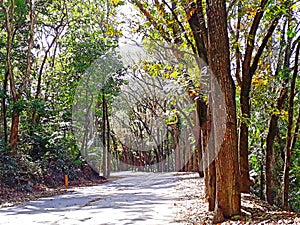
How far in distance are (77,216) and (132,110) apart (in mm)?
28944

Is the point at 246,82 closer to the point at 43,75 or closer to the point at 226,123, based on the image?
the point at 226,123

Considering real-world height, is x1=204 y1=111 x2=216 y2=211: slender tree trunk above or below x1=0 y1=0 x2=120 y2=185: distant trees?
below

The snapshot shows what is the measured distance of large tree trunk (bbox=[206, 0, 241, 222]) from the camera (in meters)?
6.00

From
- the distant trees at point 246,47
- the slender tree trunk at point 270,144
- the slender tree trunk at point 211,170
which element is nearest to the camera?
the slender tree trunk at point 211,170

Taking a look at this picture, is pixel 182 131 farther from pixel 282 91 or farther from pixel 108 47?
pixel 282 91

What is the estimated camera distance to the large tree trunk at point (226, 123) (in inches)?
236

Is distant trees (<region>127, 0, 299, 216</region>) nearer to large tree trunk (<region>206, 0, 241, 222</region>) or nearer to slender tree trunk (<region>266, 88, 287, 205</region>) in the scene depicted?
slender tree trunk (<region>266, 88, 287, 205</region>)

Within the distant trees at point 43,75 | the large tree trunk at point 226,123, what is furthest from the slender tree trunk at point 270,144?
the distant trees at point 43,75

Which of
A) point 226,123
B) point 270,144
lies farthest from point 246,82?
point 226,123

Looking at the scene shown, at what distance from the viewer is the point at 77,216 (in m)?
8.01

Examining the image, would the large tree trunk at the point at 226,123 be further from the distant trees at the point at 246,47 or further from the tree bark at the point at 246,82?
the tree bark at the point at 246,82

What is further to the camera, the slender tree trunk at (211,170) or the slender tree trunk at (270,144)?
the slender tree trunk at (270,144)

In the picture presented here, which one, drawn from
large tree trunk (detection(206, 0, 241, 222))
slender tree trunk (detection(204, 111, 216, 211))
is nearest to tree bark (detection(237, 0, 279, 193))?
slender tree trunk (detection(204, 111, 216, 211))

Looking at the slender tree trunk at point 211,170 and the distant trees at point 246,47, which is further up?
the distant trees at point 246,47
